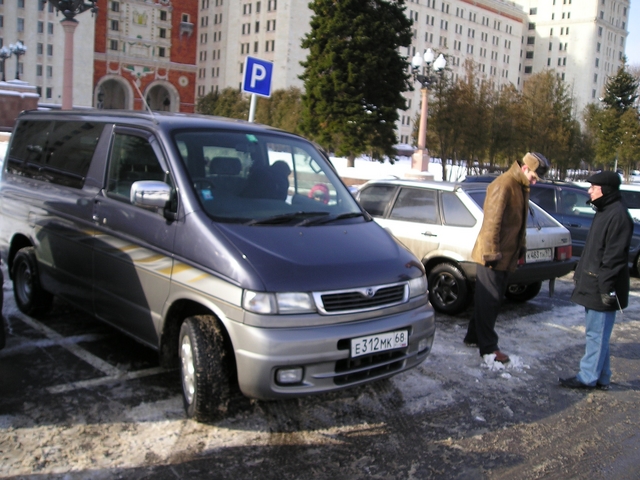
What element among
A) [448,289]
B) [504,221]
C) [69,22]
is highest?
[69,22]

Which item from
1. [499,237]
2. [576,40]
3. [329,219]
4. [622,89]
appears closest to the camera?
[329,219]

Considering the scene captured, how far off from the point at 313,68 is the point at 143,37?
67.8m

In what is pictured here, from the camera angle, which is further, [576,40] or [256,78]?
[576,40]

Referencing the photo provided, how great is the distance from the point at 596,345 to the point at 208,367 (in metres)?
3.39

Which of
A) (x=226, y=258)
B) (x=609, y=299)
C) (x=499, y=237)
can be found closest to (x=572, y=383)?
(x=609, y=299)

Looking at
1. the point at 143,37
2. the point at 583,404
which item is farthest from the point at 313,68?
the point at 143,37

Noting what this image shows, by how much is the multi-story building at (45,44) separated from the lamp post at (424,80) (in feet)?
232

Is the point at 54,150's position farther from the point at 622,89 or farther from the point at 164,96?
the point at 164,96

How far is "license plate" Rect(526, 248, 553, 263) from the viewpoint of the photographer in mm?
7840

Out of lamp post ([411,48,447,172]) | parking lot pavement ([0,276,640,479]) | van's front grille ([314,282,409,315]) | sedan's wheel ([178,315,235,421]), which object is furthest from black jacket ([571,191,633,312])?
lamp post ([411,48,447,172])

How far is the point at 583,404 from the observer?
5.30 metres

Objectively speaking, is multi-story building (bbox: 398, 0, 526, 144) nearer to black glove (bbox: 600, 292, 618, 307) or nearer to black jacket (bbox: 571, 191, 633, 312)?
black jacket (bbox: 571, 191, 633, 312)

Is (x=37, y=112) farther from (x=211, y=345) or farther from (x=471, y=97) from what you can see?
(x=471, y=97)

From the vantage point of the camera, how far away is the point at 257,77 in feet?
35.4
